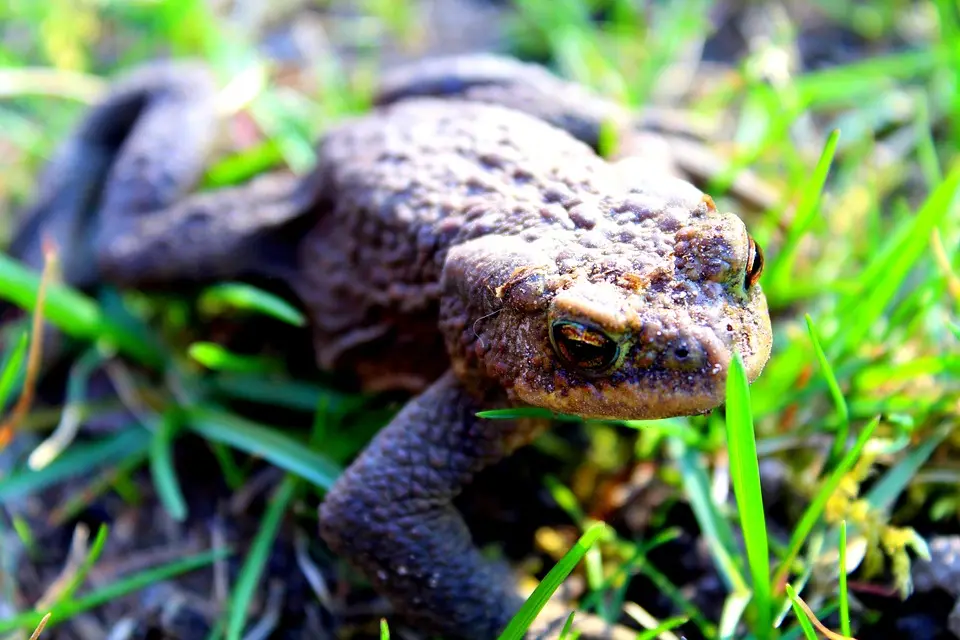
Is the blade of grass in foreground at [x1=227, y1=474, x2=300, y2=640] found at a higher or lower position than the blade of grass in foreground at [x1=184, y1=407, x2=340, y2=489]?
lower

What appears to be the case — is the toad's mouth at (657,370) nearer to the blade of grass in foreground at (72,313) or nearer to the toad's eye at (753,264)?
the toad's eye at (753,264)

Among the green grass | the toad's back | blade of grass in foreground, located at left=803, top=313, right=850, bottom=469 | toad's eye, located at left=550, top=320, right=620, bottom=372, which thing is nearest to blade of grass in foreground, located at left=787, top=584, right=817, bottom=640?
the green grass

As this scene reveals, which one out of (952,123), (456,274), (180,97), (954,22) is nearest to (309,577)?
(456,274)

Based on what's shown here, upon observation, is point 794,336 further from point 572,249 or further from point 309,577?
point 309,577

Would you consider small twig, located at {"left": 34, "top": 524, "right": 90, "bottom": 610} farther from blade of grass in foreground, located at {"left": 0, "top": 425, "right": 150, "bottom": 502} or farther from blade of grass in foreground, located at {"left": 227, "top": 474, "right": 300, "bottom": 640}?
blade of grass in foreground, located at {"left": 227, "top": 474, "right": 300, "bottom": 640}

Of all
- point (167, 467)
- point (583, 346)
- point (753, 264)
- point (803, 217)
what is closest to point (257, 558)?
point (167, 467)

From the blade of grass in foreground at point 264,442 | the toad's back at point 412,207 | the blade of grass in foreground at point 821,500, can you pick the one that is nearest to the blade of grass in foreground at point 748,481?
the blade of grass in foreground at point 821,500
